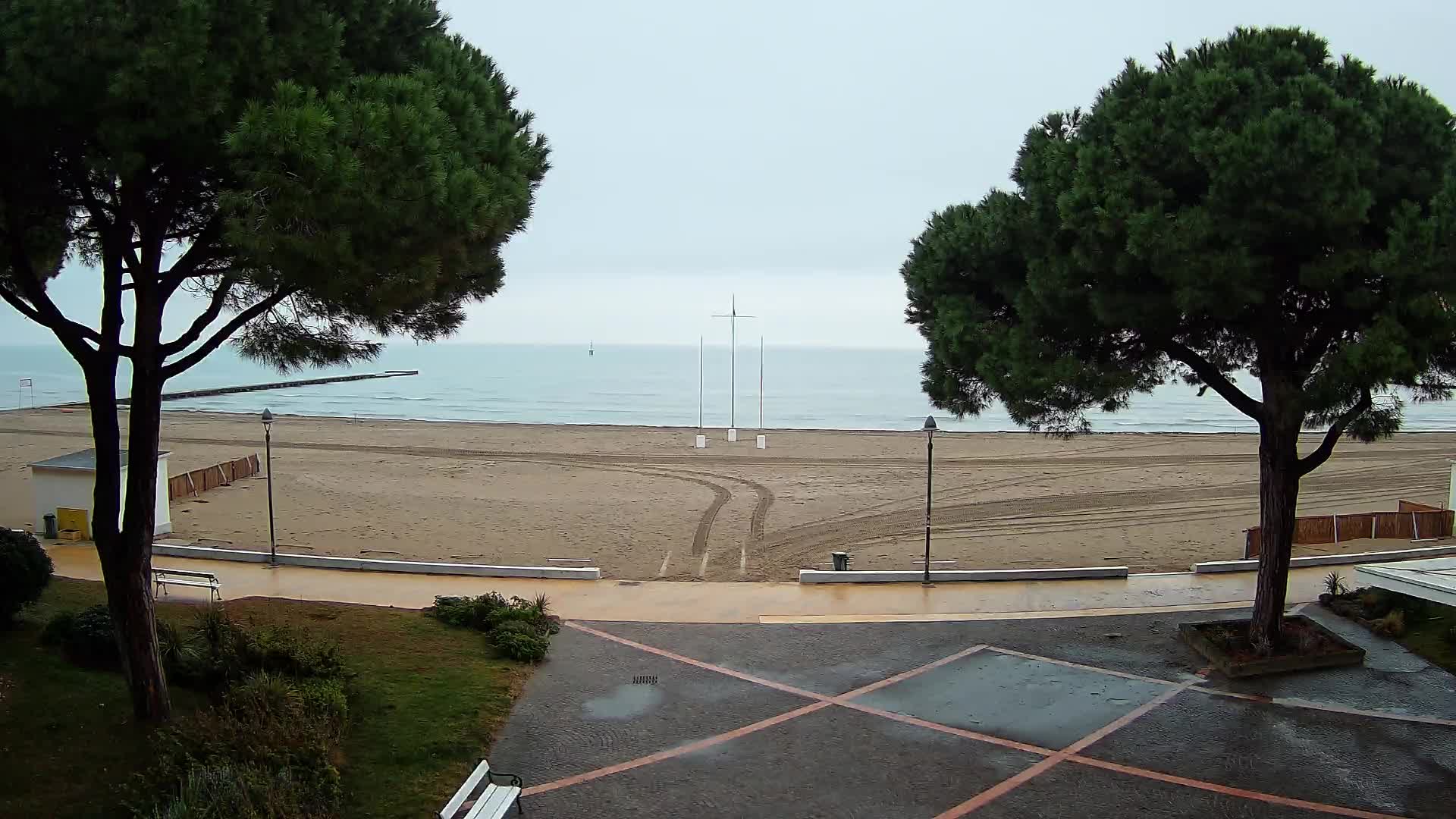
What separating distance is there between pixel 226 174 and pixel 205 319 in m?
1.55

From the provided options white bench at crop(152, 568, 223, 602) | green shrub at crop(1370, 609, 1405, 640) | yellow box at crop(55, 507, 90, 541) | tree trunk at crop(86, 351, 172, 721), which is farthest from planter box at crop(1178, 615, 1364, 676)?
yellow box at crop(55, 507, 90, 541)

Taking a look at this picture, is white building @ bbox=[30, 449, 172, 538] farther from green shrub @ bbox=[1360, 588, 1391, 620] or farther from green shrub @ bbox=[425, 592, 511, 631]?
green shrub @ bbox=[1360, 588, 1391, 620]

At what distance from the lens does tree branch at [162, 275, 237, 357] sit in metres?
7.86

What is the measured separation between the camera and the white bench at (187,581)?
13.2 m

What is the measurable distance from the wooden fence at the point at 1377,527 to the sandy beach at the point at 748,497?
0.53 m

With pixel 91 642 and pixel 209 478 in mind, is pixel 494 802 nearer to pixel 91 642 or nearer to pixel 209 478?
pixel 91 642

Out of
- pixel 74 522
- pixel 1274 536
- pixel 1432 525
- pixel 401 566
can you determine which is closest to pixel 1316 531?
pixel 1432 525

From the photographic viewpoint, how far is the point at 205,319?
26.6ft

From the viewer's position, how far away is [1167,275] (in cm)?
924

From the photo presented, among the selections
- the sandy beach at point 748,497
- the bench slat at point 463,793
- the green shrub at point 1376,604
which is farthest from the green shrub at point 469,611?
the green shrub at point 1376,604

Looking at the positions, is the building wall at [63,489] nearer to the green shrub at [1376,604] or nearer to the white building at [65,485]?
the white building at [65,485]

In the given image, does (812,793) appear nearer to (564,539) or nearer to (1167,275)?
(1167,275)

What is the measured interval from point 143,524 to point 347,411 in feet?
193

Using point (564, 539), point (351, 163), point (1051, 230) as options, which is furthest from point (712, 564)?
point (351, 163)
